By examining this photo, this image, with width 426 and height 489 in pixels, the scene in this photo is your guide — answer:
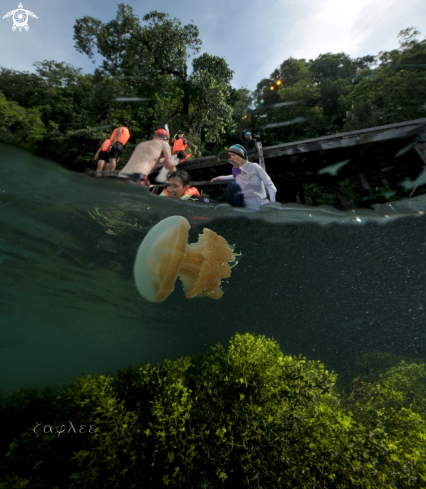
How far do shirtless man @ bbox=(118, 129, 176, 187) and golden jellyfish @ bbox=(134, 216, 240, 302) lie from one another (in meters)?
1.78

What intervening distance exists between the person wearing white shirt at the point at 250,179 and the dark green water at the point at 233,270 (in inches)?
55.4

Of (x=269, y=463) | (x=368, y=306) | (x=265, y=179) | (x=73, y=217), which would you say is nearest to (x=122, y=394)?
(x=269, y=463)

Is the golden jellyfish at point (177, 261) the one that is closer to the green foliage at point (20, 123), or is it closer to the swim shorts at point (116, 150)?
the swim shorts at point (116, 150)

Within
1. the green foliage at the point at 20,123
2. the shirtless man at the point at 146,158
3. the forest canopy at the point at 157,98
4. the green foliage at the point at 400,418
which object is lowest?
the green foliage at the point at 400,418

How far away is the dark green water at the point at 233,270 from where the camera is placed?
611cm

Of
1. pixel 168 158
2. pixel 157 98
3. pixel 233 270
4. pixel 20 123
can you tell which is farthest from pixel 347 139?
pixel 20 123

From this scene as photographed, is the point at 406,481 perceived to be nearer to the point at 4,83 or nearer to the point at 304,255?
the point at 304,255

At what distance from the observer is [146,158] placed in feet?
13.8

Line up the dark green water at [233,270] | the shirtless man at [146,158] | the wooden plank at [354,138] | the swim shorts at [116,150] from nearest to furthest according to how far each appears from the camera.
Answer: the shirtless man at [146,158] → the swim shorts at [116,150] → the wooden plank at [354,138] → the dark green water at [233,270]

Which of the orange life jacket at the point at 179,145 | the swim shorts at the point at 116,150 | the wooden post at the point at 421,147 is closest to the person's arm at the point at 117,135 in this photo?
the swim shorts at the point at 116,150

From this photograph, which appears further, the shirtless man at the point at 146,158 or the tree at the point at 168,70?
the tree at the point at 168,70

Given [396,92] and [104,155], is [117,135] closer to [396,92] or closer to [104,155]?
[104,155]

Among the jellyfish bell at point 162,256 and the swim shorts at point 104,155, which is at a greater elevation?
the swim shorts at point 104,155

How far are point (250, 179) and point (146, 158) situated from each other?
72.4 inches
